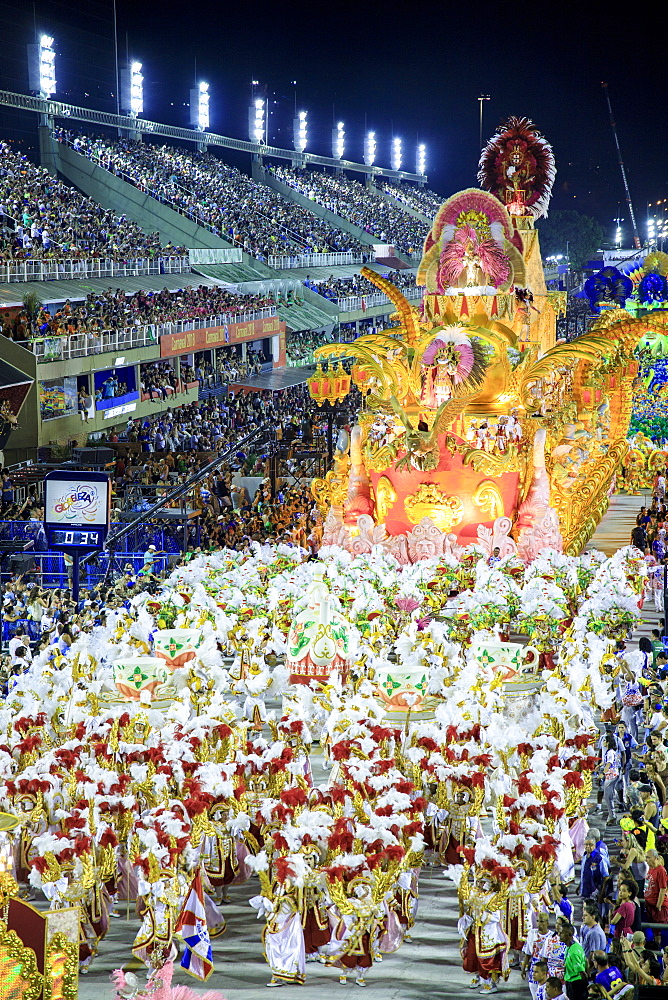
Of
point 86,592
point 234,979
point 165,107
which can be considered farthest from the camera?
point 165,107

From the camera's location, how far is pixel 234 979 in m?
10.5

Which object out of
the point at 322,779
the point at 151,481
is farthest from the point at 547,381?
the point at 322,779

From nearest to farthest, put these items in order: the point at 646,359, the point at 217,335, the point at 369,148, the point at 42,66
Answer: the point at 646,359 → the point at 217,335 → the point at 42,66 → the point at 369,148

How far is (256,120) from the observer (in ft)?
228

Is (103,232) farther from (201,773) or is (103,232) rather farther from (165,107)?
(201,773)

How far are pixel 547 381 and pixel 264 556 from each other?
7.69 meters

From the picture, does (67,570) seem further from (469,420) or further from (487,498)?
(469,420)

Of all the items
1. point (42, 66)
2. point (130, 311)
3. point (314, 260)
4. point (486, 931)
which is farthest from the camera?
point (314, 260)

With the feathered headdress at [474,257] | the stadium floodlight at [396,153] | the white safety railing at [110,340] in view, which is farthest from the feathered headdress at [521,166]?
the stadium floodlight at [396,153]

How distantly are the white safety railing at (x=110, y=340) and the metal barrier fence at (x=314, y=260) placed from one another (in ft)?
39.9

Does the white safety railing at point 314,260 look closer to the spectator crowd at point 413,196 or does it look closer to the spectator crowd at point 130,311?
the spectator crowd at point 130,311

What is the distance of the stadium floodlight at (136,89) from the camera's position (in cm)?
5598

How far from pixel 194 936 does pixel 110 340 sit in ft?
81.2

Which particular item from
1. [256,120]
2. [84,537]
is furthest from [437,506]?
[256,120]
